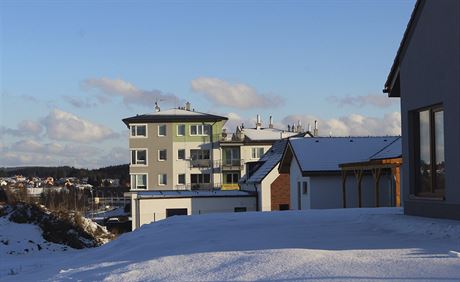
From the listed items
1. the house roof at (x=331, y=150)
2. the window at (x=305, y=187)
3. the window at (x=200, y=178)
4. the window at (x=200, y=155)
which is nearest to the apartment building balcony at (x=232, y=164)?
the window at (x=200, y=178)

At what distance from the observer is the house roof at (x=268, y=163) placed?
4781cm

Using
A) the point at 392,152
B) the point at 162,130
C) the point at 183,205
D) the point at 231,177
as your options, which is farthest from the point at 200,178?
the point at 392,152

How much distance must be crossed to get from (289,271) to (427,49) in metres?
6.85

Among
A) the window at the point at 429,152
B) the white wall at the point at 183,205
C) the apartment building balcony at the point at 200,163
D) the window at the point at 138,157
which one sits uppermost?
the window at the point at 138,157

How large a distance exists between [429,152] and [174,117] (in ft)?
201

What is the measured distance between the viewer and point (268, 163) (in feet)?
166

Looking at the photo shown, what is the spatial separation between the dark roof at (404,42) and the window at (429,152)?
1435mm

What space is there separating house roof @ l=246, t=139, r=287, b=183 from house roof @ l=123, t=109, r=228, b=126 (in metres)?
21.6

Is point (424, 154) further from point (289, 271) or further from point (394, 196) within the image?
point (394, 196)

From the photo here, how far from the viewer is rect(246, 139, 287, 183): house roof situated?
4781cm

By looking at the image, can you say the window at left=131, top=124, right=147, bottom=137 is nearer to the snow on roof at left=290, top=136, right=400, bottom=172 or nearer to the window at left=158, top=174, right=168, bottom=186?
the window at left=158, top=174, right=168, bottom=186

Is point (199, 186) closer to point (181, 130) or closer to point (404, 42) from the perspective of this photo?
point (181, 130)

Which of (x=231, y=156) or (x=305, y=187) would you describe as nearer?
(x=305, y=187)

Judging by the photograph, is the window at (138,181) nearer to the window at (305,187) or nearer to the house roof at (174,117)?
the house roof at (174,117)
